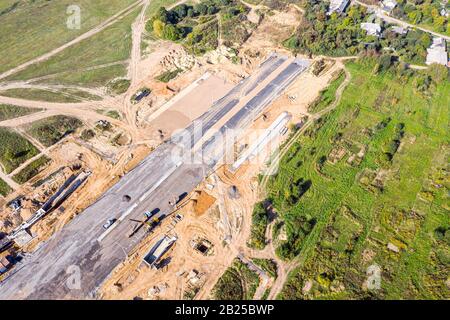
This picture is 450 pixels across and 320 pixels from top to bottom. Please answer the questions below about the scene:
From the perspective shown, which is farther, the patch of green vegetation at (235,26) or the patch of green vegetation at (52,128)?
the patch of green vegetation at (235,26)

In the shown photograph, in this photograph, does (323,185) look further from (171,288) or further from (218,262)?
(171,288)

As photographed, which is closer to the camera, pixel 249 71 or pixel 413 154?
pixel 413 154

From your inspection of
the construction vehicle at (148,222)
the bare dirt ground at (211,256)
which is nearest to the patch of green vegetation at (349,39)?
the bare dirt ground at (211,256)

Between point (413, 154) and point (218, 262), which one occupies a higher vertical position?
point (413, 154)

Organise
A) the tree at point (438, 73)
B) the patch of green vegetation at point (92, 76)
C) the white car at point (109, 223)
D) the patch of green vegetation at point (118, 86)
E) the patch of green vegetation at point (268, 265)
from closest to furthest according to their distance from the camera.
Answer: the patch of green vegetation at point (268, 265) < the white car at point (109, 223) < the patch of green vegetation at point (118, 86) < the tree at point (438, 73) < the patch of green vegetation at point (92, 76)

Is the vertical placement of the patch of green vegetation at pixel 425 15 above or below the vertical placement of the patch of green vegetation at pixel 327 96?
above

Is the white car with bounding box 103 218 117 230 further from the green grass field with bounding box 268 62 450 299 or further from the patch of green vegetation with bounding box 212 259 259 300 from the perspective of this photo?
the green grass field with bounding box 268 62 450 299

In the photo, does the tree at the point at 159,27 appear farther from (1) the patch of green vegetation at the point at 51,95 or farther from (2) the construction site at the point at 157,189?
(1) the patch of green vegetation at the point at 51,95

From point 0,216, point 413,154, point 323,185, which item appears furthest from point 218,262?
point 413,154
